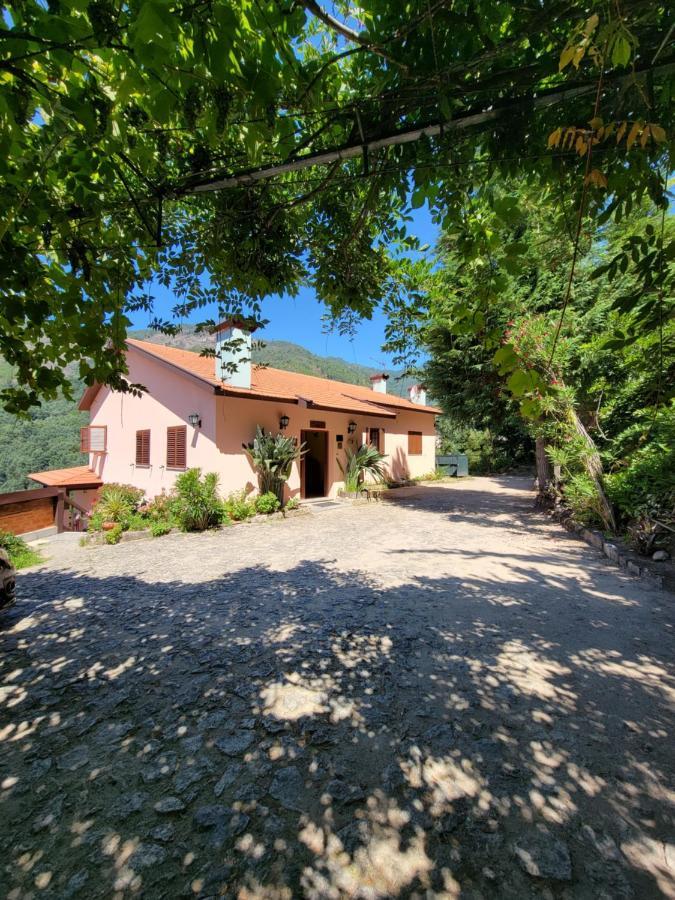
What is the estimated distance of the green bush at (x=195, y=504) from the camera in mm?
8609

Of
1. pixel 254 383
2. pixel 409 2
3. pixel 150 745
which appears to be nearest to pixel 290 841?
pixel 150 745

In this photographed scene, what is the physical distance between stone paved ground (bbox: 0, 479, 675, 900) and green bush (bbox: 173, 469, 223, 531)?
3.73m

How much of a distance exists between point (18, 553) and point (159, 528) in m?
2.50

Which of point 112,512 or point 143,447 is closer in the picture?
point 112,512

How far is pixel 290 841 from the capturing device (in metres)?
1.70

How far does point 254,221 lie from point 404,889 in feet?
12.4

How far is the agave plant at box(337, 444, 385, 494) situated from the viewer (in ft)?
42.8

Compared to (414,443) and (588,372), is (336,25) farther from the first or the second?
(414,443)

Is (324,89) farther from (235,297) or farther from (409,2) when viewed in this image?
(235,297)

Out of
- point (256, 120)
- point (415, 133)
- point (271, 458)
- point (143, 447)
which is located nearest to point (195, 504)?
point (271, 458)

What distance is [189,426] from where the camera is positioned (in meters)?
10.4

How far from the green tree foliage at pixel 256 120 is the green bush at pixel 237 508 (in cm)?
721

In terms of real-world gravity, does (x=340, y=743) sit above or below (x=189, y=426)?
below

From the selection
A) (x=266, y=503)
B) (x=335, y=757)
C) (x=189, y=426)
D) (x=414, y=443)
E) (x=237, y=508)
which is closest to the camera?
(x=335, y=757)
